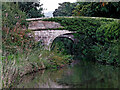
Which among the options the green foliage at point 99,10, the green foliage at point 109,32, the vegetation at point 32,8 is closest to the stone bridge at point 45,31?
the green foliage at point 109,32

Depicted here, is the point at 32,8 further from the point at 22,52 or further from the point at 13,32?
the point at 22,52

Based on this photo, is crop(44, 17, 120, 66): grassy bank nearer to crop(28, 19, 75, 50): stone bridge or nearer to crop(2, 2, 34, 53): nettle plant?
crop(28, 19, 75, 50): stone bridge

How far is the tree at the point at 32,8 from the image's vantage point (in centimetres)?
1908

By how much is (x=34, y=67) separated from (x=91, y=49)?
16.5ft

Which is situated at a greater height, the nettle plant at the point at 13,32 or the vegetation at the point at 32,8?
the vegetation at the point at 32,8

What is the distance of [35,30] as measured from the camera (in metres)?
13.2

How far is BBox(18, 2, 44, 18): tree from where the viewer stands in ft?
62.6

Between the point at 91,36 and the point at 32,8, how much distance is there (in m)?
7.75

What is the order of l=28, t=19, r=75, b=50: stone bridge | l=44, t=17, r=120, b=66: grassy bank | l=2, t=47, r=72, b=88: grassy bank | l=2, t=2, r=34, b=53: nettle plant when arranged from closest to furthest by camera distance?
l=2, t=47, r=72, b=88: grassy bank
l=2, t=2, r=34, b=53: nettle plant
l=44, t=17, r=120, b=66: grassy bank
l=28, t=19, r=75, b=50: stone bridge

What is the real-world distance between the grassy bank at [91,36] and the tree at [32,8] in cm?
615

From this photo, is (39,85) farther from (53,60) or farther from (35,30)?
(35,30)

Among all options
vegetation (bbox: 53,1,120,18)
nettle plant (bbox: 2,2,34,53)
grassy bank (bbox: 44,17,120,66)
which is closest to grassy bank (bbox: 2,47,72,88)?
nettle plant (bbox: 2,2,34,53)

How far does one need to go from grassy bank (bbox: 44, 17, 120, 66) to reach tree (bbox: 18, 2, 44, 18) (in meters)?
6.15

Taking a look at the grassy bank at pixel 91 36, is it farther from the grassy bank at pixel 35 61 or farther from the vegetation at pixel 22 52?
the grassy bank at pixel 35 61
